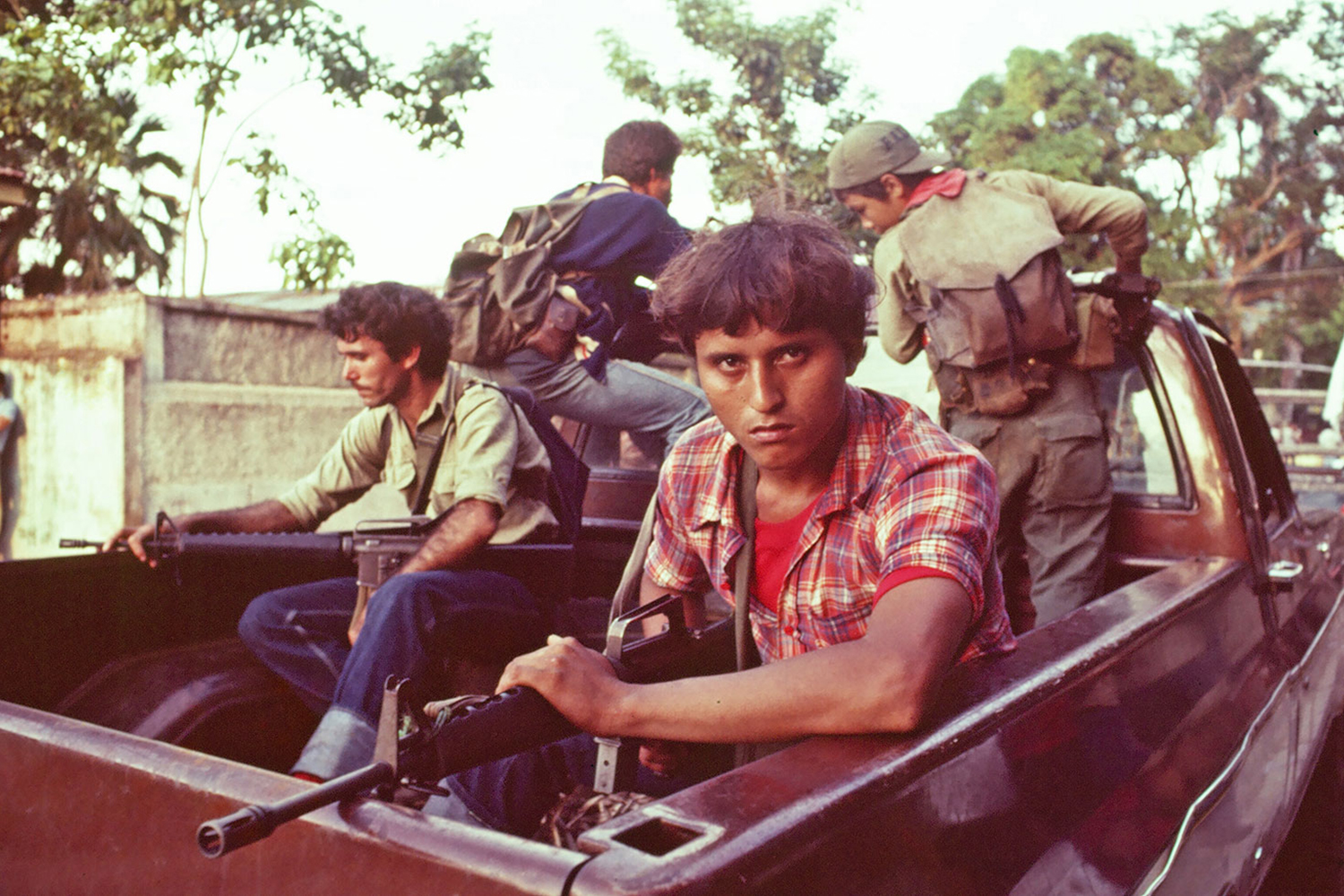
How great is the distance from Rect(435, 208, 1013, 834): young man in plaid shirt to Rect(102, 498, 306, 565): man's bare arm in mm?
1315

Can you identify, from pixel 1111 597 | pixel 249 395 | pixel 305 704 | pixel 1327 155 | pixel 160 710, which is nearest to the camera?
pixel 1111 597

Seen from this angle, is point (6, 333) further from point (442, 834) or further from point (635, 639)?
point (442, 834)

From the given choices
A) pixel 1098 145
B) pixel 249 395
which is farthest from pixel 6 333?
pixel 1098 145

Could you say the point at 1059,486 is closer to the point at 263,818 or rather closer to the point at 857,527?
the point at 857,527

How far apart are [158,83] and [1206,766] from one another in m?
8.62

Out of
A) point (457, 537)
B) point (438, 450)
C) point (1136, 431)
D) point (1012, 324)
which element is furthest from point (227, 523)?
point (1136, 431)

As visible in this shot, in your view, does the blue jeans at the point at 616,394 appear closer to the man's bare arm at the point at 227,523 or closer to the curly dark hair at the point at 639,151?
the curly dark hair at the point at 639,151

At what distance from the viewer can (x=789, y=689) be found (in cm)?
125

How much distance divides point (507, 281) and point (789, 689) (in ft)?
7.23

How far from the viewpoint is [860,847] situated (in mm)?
1014

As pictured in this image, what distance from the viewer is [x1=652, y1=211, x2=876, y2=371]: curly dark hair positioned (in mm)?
1549

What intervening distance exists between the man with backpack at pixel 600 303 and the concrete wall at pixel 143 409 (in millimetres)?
4131

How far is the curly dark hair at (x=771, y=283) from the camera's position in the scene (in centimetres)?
155

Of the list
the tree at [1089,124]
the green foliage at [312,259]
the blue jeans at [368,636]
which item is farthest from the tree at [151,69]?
the tree at [1089,124]
